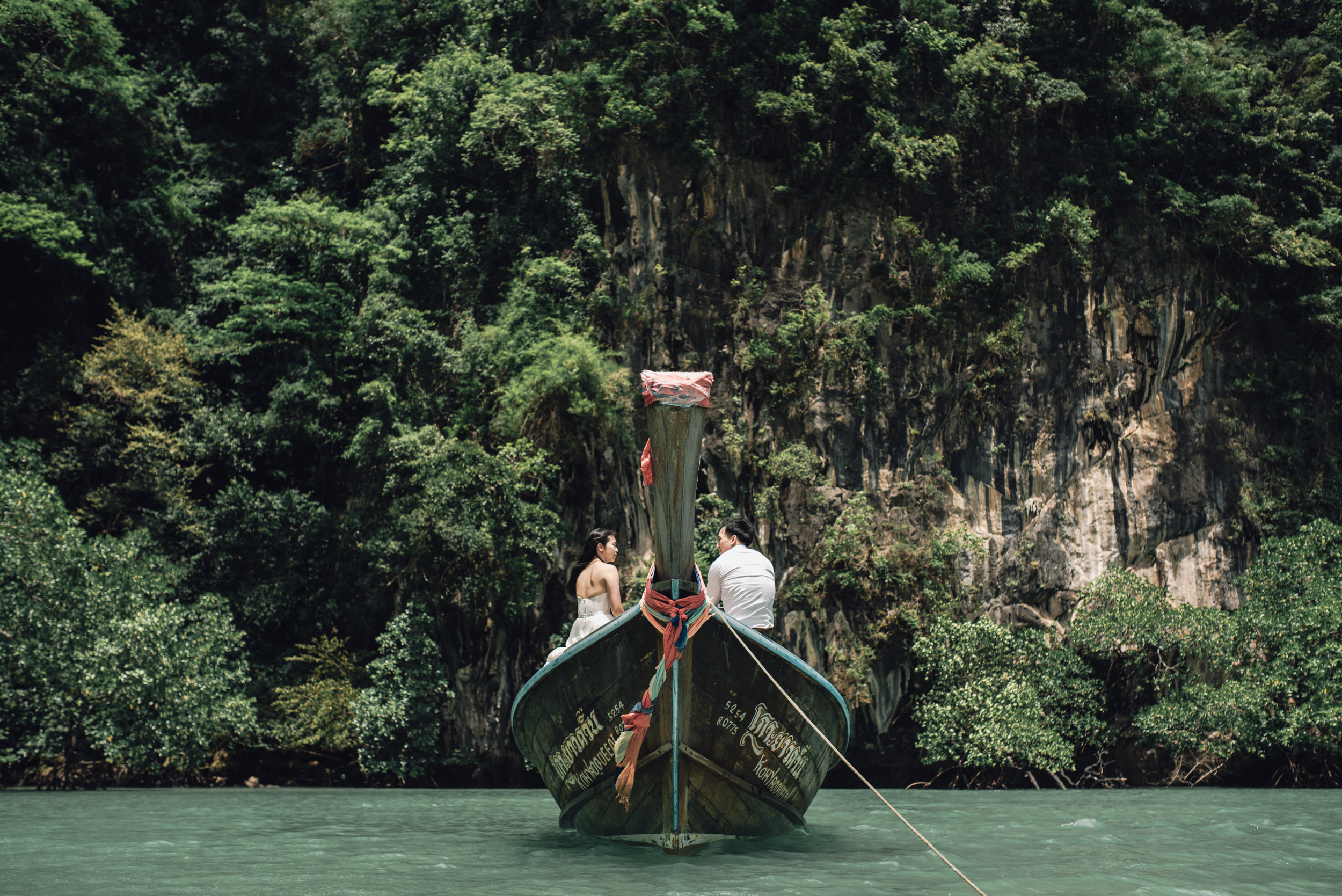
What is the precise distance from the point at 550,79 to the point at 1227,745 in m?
15.2

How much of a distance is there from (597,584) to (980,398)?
38.0 feet

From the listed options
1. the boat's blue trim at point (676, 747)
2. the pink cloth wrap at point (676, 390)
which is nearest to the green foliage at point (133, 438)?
the boat's blue trim at point (676, 747)

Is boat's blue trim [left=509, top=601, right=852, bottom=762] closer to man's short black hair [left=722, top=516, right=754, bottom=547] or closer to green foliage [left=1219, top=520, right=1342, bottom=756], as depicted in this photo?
man's short black hair [left=722, top=516, right=754, bottom=547]

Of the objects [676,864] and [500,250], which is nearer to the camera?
[676,864]

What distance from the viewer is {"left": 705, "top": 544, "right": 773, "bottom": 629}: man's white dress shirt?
27.0 feet

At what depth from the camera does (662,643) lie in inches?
289

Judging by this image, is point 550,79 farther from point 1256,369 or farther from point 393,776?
point 1256,369

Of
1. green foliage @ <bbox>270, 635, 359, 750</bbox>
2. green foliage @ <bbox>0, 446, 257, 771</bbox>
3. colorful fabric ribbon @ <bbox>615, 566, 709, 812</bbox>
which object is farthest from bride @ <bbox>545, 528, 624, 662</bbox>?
green foliage @ <bbox>270, 635, 359, 750</bbox>

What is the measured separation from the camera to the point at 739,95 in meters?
18.8

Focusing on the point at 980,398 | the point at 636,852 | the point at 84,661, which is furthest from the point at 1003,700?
the point at 84,661

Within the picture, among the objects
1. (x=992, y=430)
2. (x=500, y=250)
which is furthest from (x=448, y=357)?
(x=992, y=430)

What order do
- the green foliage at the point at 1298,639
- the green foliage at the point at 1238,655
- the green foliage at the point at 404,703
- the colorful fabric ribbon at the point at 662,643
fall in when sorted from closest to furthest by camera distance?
the colorful fabric ribbon at the point at 662,643
the green foliage at the point at 1298,639
the green foliage at the point at 1238,655
the green foliage at the point at 404,703

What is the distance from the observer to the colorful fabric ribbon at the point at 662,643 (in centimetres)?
719

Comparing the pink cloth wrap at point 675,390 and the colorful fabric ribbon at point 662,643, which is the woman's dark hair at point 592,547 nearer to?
the colorful fabric ribbon at point 662,643
